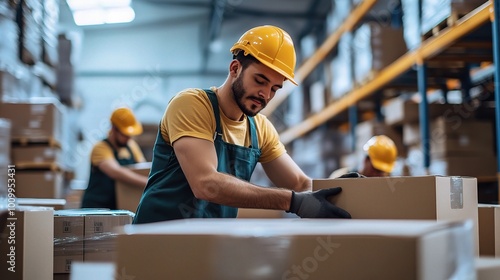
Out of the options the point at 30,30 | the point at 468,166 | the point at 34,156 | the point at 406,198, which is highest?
the point at 30,30

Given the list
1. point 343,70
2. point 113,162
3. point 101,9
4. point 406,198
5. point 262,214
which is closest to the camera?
point 406,198

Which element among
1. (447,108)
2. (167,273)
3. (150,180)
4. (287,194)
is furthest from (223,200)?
(447,108)

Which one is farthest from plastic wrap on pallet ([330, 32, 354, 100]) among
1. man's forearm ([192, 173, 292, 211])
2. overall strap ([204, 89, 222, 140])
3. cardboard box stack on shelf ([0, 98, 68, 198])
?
man's forearm ([192, 173, 292, 211])

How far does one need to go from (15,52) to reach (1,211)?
399 cm

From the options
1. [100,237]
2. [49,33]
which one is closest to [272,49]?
[100,237]

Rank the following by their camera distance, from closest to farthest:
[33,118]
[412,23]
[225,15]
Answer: [412,23]
[33,118]
[225,15]

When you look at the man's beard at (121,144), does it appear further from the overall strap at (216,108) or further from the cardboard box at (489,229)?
the cardboard box at (489,229)

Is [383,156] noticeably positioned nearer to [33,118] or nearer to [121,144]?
[121,144]

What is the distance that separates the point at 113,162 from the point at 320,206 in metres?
3.11

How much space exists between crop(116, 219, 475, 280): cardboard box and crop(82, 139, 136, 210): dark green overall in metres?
3.48

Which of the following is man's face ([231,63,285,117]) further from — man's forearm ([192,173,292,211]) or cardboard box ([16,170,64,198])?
cardboard box ([16,170,64,198])

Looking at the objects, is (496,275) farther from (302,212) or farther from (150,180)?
(150,180)

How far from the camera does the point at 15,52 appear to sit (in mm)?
5832

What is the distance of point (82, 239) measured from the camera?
8.48ft
